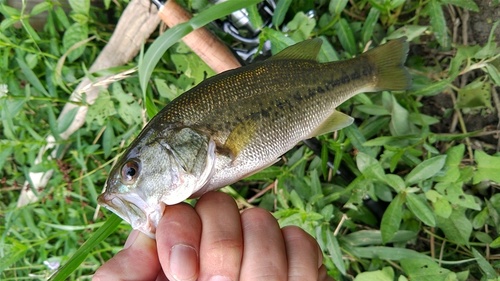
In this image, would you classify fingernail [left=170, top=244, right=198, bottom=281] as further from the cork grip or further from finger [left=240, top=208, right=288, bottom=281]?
the cork grip

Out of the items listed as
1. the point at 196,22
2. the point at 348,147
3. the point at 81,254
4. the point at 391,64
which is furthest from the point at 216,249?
the point at 348,147

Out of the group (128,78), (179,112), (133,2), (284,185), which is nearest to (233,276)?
(179,112)

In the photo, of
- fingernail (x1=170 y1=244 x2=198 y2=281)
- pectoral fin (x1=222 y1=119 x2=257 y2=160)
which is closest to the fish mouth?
fingernail (x1=170 y1=244 x2=198 y2=281)

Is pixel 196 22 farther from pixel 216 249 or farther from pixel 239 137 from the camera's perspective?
pixel 216 249

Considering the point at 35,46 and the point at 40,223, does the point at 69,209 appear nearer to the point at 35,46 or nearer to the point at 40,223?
the point at 40,223

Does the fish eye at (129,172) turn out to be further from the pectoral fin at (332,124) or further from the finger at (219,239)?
the pectoral fin at (332,124)

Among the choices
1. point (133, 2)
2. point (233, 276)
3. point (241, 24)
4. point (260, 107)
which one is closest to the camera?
point (233, 276)
